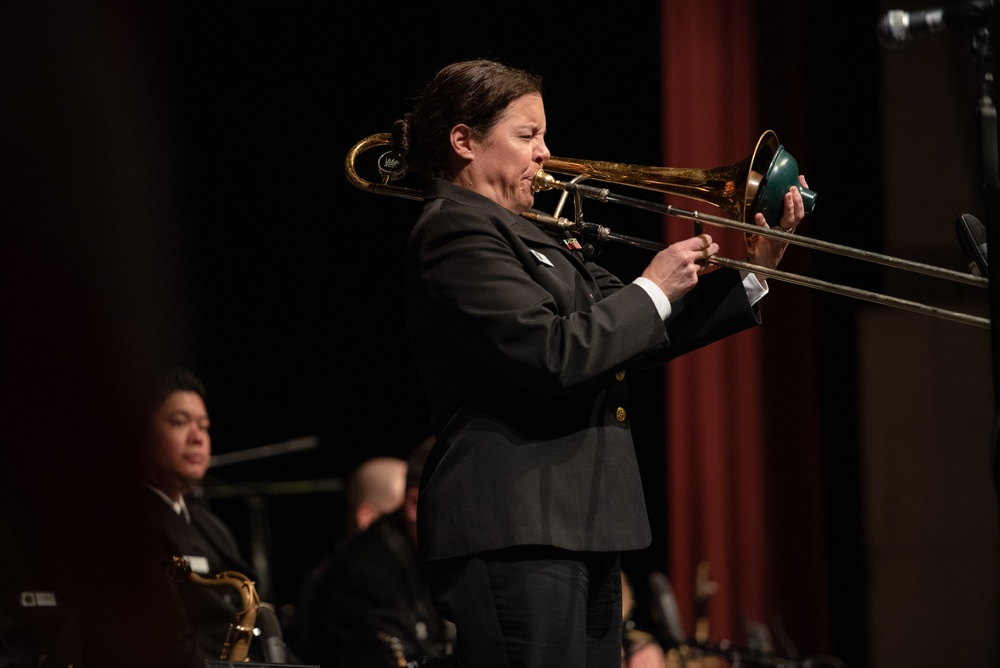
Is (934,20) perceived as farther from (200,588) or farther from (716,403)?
(716,403)

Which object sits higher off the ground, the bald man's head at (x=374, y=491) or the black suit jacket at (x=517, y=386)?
the black suit jacket at (x=517, y=386)

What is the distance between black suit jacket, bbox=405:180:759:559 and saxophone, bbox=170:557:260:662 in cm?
108

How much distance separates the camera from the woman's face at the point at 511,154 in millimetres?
2135

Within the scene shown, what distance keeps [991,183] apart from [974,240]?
0.18 metres

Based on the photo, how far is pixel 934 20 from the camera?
76.3 inches

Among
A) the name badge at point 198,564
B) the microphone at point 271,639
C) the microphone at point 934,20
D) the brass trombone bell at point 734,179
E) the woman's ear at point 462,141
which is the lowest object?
the microphone at point 271,639

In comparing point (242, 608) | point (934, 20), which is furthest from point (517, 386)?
point (242, 608)

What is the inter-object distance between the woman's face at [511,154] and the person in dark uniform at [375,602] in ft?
6.31

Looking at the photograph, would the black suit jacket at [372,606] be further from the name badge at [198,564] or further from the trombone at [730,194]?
the trombone at [730,194]

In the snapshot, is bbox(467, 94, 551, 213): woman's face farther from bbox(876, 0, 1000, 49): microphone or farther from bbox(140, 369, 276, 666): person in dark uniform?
bbox(140, 369, 276, 666): person in dark uniform

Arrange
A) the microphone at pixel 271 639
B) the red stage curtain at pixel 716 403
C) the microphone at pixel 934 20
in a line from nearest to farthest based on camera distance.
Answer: the microphone at pixel 934 20 < the microphone at pixel 271 639 < the red stage curtain at pixel 716 403

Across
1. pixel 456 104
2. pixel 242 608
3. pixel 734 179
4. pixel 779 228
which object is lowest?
pixel 242 608

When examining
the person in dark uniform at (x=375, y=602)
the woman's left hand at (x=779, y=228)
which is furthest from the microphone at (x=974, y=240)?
the person in dark uniform at (x=375, y=602)

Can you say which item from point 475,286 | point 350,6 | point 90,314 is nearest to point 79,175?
point 90,314
